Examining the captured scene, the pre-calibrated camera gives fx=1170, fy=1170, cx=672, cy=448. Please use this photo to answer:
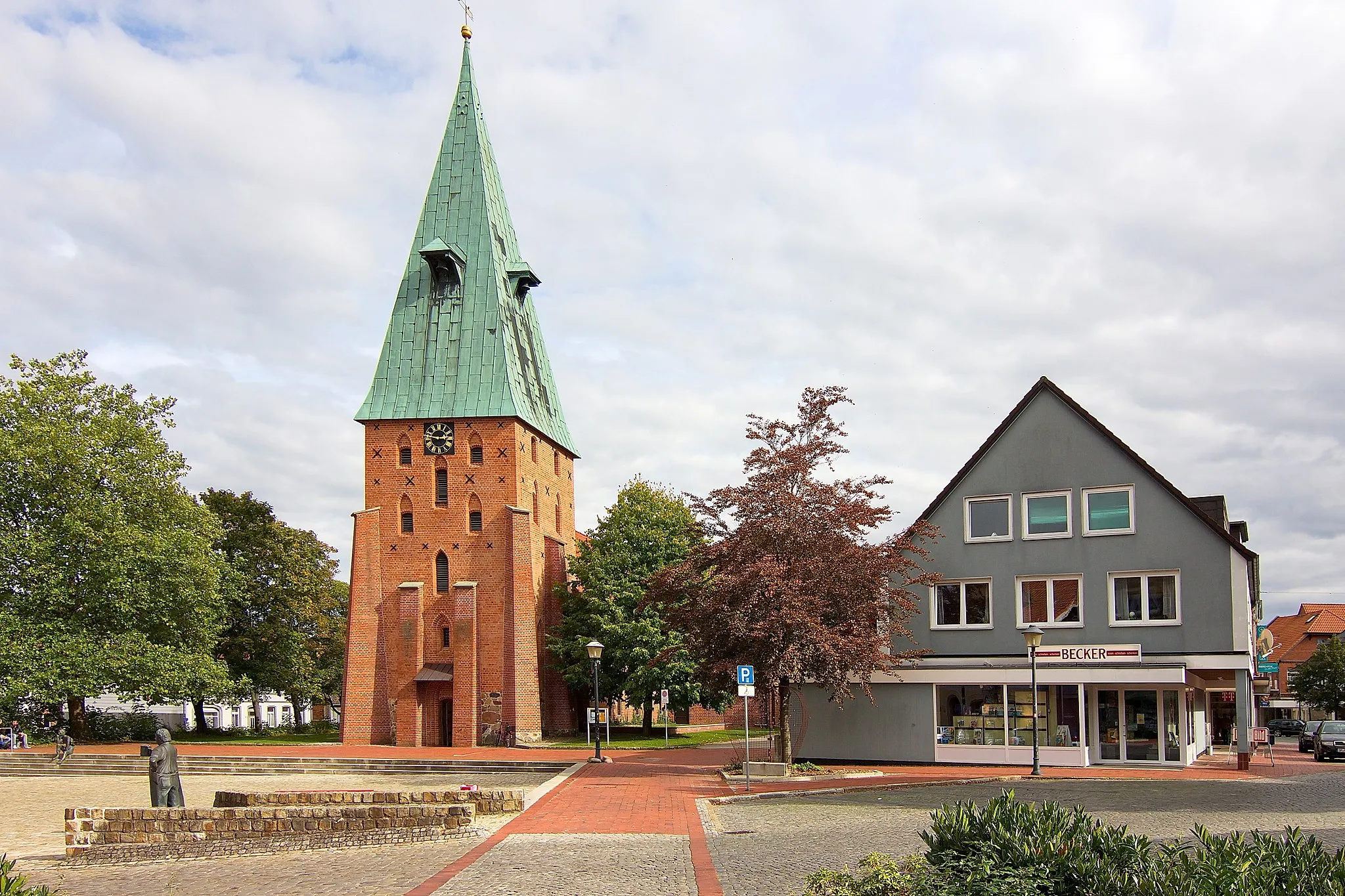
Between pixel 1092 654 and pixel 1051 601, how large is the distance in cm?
211

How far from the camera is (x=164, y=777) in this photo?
17516 mm

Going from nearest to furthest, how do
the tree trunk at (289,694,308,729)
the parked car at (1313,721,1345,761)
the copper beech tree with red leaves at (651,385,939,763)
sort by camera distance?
the copper beech tree with red leaves at (651,385,939,763), the parked car at (1313,721,1345,761), the tree trunk at (289,694,308,729)

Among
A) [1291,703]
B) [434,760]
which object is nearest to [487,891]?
[434,760]

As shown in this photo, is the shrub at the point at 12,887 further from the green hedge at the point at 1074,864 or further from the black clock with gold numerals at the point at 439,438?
the black clock with gold numerals at the point at 439,438

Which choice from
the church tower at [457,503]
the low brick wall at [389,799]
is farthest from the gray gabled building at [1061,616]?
the church tower at [457,503]

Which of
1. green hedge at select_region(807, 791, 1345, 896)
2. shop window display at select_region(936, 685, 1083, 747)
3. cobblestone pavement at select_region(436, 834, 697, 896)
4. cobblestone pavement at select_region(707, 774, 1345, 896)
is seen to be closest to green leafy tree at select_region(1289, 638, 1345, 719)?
shop window display at select_region(936, 685, 1083, 747)

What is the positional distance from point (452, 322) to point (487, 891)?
4450 cm

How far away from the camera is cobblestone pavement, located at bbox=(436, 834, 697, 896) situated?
12.4 m

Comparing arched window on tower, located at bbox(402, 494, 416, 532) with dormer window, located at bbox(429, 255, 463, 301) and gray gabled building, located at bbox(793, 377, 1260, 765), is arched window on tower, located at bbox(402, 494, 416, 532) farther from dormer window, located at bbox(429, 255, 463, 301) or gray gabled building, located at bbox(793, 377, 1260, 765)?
gray gabled building, located at bbox(793, 377, 1260, 765)

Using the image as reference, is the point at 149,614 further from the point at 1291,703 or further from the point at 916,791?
the point at 1291,703

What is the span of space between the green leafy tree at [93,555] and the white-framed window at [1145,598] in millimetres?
34321

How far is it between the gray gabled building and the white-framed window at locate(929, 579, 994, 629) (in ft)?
0.13

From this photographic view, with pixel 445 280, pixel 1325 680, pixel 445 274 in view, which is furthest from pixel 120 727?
pixel 1325 680

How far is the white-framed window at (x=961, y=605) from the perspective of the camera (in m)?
31.5
